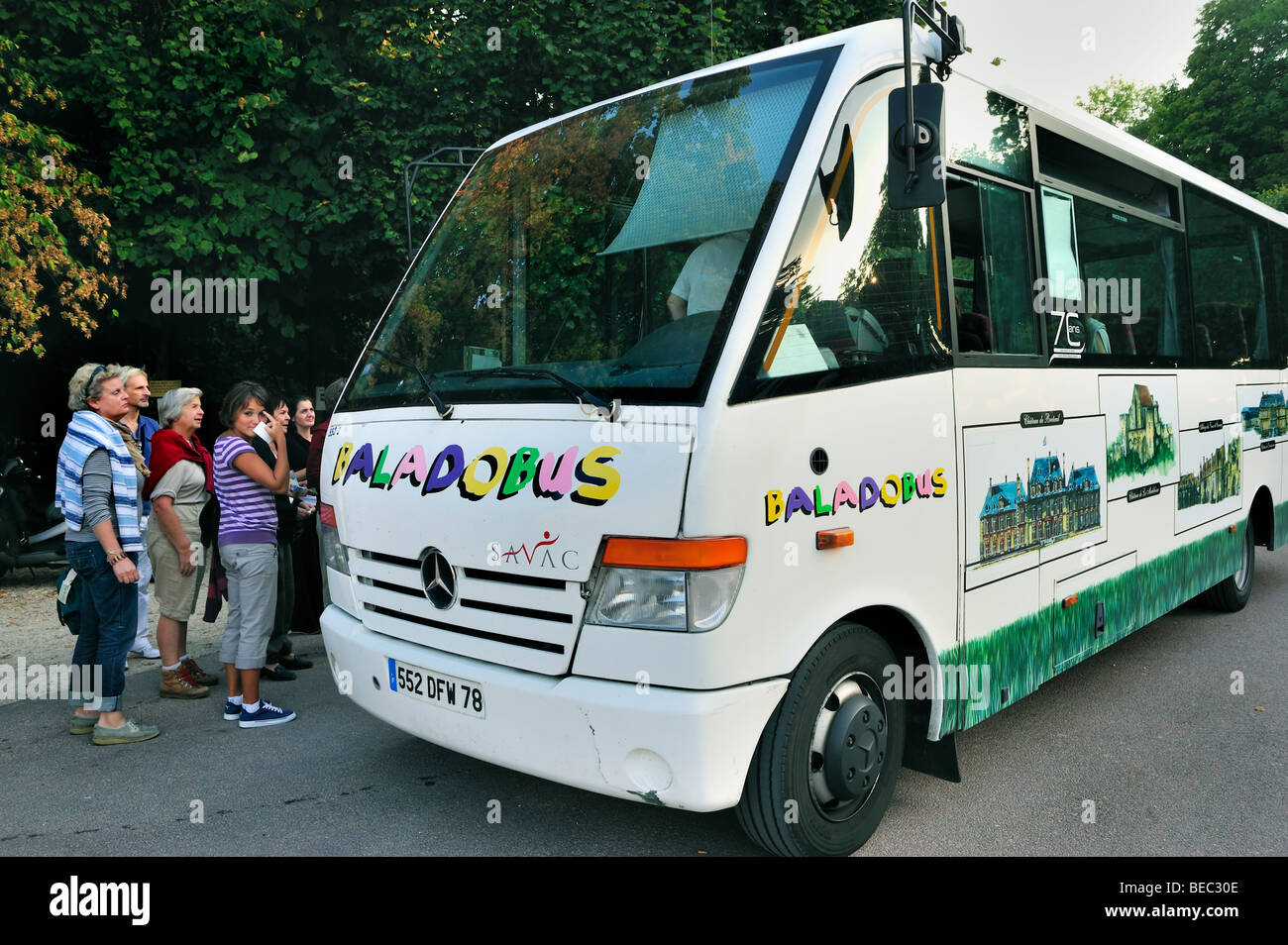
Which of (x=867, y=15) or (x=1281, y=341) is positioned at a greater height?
(x=867, y=15)

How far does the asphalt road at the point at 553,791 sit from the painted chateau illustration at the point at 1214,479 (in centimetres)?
112

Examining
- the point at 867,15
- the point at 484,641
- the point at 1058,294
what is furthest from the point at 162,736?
the point at 867,15

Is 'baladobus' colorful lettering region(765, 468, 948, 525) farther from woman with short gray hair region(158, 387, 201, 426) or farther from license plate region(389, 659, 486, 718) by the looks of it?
woman with short gray hair region(158, 387, 201, 426)

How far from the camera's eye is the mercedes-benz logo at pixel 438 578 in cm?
342

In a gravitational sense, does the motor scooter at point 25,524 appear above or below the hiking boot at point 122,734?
above

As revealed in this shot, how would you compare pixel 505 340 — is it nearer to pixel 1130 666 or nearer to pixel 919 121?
pixel 919 121

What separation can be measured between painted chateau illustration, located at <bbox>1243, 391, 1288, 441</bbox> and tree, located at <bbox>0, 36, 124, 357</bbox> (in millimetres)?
10772

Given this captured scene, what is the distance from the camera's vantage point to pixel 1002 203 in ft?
13.9

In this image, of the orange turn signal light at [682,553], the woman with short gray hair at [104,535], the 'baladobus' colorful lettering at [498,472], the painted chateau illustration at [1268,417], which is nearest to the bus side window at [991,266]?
the orange turn signal light at [682,553]

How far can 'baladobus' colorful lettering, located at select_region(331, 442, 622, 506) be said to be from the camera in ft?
9.92

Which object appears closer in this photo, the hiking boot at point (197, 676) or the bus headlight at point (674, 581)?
the bus headlight at point (674, 581)

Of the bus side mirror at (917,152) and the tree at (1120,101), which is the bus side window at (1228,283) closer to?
the bus side mirror at (917,152)

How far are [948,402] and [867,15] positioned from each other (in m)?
10.3

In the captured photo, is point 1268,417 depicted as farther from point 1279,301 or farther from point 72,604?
point 72,604
